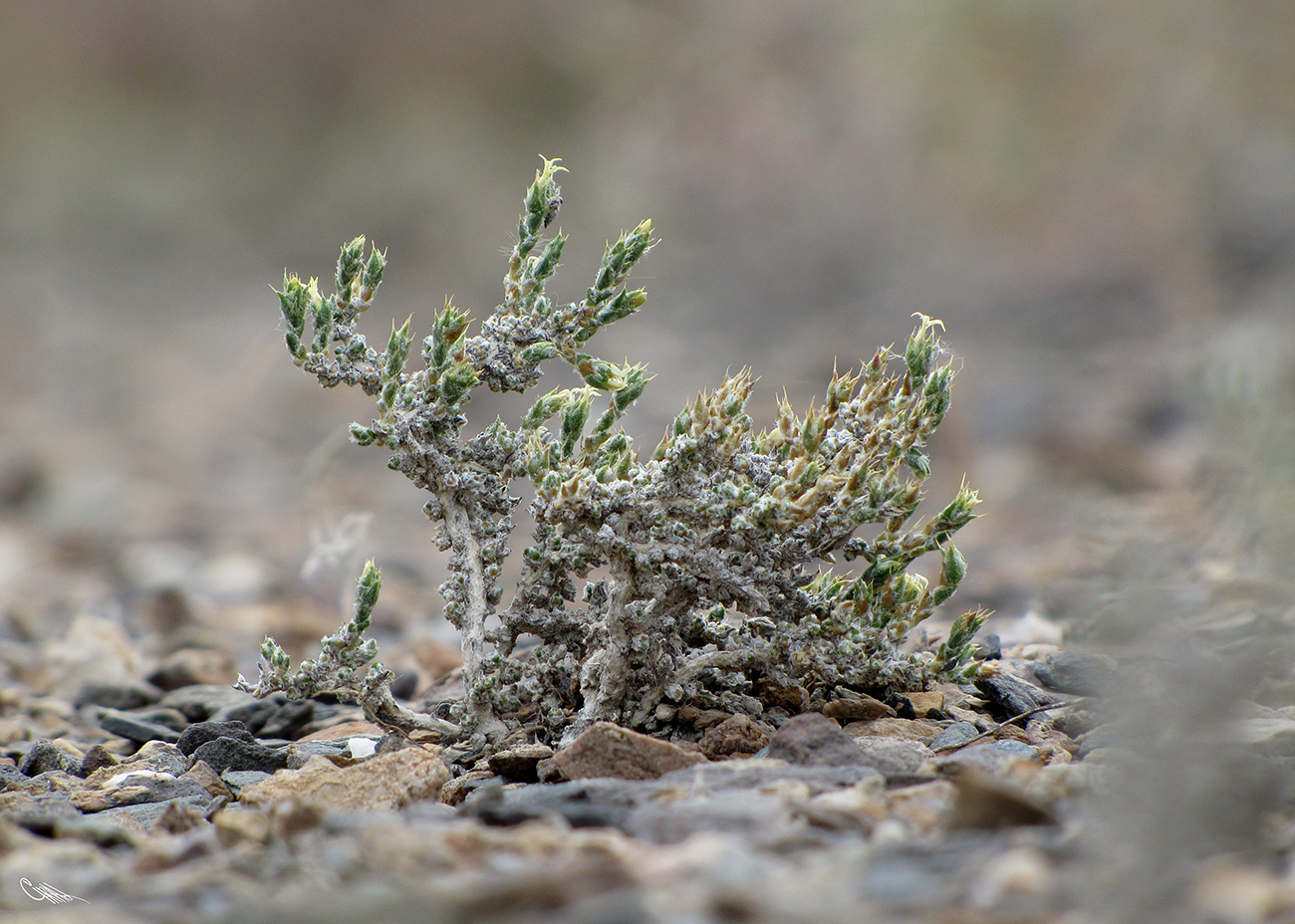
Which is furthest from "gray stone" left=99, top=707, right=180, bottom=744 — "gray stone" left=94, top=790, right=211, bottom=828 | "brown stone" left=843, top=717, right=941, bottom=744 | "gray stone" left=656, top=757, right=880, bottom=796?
"brown stone" left=843, top=717, right=941, bottom=744

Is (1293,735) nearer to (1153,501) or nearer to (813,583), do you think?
(813,583)

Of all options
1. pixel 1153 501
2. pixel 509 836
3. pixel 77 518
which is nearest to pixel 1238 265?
pixel 1153 501

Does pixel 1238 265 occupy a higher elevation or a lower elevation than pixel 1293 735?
higher

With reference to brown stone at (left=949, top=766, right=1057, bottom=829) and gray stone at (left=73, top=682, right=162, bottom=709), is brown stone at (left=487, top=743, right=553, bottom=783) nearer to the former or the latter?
brown stone at (left=949, top=766, right=1057, bottom=829)

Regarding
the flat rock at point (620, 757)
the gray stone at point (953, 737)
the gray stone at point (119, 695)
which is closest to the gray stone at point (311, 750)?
the flat rock at point (620, 757)

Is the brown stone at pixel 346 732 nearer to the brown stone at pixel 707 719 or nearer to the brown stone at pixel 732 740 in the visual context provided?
the brown stone at pixel 707 719

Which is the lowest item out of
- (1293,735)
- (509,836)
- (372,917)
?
(372,917)

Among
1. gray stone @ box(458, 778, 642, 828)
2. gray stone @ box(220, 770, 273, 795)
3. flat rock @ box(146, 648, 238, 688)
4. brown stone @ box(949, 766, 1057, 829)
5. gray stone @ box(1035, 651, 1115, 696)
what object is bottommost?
brown stone @ box(949, 766, 1057, 829)
